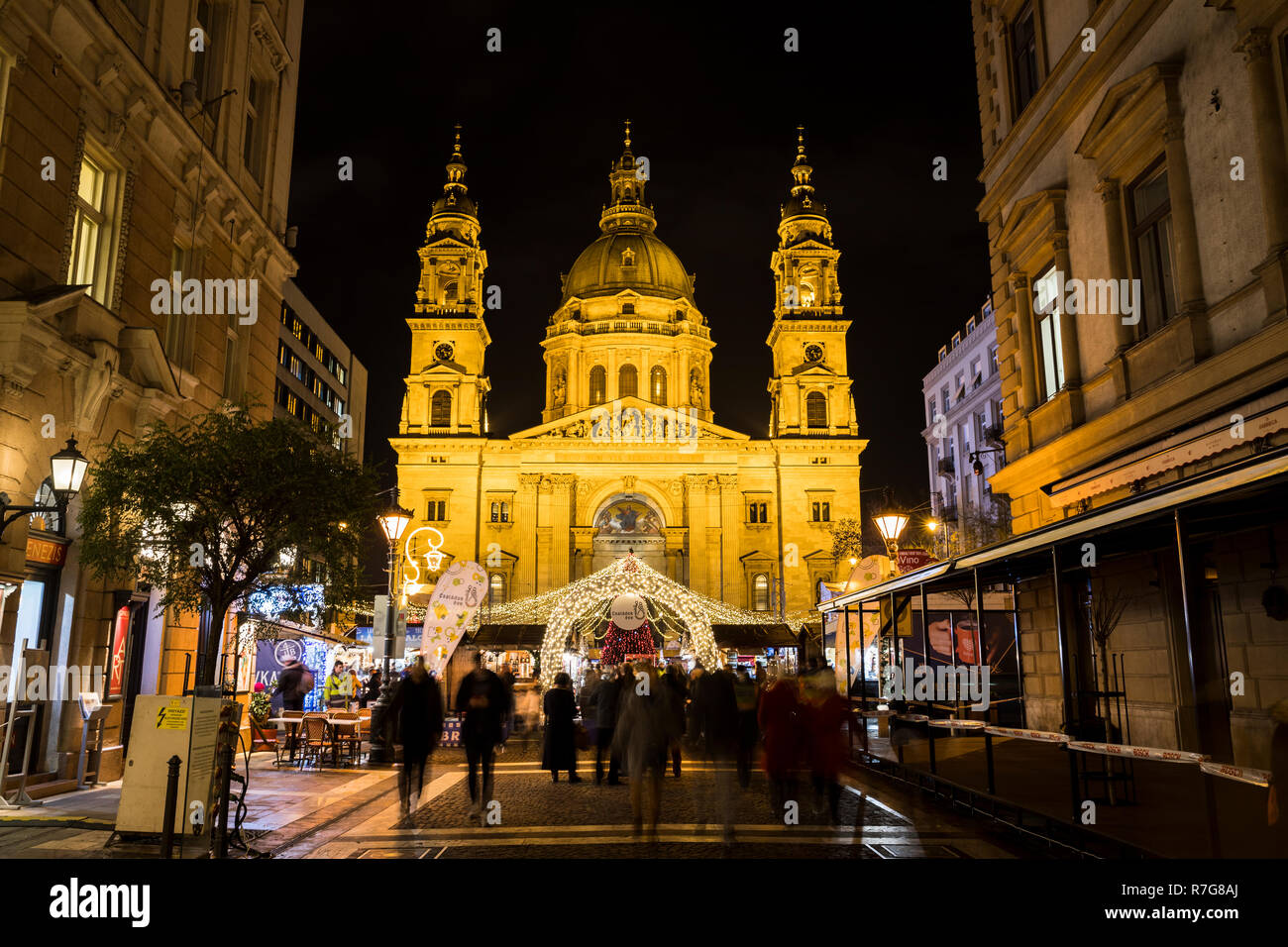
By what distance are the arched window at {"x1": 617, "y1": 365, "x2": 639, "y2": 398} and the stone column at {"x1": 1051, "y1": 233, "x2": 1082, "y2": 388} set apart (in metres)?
54.2

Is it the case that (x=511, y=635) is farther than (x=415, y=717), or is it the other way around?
(x=511, y=635)

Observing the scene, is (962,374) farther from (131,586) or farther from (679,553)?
(131,586)

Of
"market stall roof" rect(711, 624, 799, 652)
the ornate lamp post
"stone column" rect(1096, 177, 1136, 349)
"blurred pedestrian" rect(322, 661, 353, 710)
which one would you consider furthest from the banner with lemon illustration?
"market stall roof" rect(711, 624, 799, 652)

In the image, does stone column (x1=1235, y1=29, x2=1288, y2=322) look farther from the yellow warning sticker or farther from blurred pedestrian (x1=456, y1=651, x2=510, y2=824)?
the yellow warning sticker

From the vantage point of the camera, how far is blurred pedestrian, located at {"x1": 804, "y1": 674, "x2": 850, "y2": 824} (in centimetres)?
1002

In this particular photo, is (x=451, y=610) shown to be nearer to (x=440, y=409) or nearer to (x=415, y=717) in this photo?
(x=415, y=717)

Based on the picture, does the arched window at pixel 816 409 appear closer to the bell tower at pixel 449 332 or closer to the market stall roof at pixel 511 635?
the bell tower at pixel 449 332

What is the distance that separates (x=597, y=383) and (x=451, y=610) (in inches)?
2059

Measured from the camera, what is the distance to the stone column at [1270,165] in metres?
9.14

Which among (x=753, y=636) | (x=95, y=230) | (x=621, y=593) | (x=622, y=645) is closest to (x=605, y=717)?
(x=621, y=593)

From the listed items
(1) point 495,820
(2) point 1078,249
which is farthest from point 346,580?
(2) point 1078,249

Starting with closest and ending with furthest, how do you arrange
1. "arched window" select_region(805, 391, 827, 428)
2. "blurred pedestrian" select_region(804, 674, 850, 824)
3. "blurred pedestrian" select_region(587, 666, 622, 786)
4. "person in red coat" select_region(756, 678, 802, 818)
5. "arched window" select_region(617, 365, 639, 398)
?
"blurred pedestrian" select_region(804, 674, 850, 824)
"person in red coat" select_region(756, 678, 802, 818)
"blurred pedestrian" select_region(587, 666, 622, 786)
"arched window" select_region(805, 391, 827, 428)
"arched window" select_region(617, 365, 639, 398)

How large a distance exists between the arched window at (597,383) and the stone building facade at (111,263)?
50314 millimetres

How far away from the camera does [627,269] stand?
72.9 m
